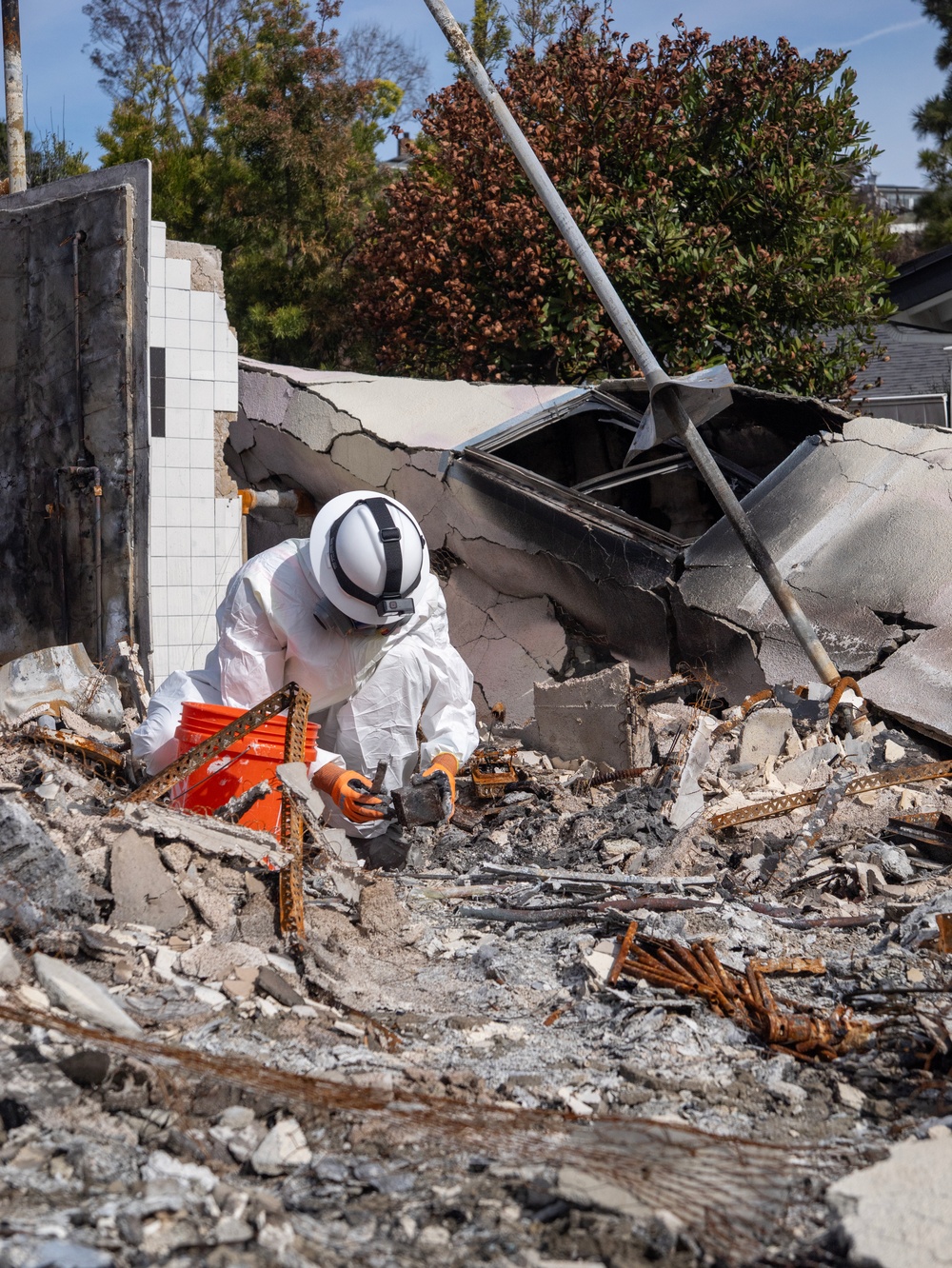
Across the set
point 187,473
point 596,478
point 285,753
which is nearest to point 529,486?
point 596,478

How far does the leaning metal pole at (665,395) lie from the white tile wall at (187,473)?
214cm

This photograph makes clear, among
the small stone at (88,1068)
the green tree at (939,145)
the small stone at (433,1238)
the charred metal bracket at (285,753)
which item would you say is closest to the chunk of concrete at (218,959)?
the charred metal bracket at (285,753)

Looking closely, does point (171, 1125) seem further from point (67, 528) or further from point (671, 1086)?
point (67, 528)

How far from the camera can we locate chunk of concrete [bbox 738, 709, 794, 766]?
476 cm

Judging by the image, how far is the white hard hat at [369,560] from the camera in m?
3.89

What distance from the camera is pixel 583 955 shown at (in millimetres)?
2746

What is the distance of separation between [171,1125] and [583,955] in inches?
45.6

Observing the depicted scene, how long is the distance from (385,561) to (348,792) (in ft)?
2.52

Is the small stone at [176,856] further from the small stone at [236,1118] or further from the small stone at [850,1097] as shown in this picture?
the small stone at [850,1097]

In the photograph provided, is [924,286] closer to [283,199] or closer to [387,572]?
[283,199]

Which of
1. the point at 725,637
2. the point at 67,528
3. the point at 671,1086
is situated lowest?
the point at 671,1086

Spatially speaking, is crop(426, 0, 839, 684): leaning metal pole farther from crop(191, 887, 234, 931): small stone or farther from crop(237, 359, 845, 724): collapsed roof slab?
crop(191, 887, 234, 931): small stone

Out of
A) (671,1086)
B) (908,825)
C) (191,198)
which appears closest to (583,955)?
(671,1086)

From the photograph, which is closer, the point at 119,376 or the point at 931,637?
the point at 931,637
